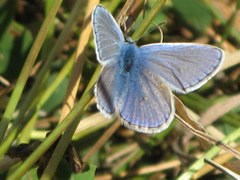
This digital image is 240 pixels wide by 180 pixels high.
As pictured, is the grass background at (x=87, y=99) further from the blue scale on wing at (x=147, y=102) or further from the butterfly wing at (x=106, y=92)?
the blue scale on wing at (x=147, y=102)

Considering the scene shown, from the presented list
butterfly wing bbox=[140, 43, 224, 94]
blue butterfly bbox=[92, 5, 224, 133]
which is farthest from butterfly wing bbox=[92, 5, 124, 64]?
butterfly wing bbox=[140, 43, 224, 94]

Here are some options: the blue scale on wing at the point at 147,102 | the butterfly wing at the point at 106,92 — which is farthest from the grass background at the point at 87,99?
the blue scale on wing at the point at 147,102

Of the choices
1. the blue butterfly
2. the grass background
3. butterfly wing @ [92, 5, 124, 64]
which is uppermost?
butterfly wing @ [92, 5, 124, 64]

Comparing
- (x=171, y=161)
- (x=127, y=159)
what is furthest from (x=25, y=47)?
(x=171, y=161)

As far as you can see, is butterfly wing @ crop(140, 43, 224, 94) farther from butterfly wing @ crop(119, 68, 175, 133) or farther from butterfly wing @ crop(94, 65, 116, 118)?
butterfly wing @ crop(94, 65, 116, 118)

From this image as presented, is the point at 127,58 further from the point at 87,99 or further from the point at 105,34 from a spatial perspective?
the point at 87,99

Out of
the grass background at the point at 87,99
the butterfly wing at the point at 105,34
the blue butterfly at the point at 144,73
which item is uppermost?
the butterfly wing at the point at 105,34

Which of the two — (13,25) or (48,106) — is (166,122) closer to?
(48,106)
